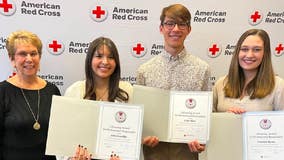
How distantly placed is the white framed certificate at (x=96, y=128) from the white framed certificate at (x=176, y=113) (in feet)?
0.37

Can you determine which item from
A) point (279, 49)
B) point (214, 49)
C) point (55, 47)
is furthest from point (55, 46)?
point (279, 49)

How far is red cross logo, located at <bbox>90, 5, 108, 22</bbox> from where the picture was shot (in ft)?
7.90

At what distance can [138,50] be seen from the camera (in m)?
2.51

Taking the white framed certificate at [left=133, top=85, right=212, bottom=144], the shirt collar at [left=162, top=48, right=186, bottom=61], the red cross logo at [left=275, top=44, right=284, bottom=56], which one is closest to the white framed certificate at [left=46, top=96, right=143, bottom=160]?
the white framed certificate at [left=133, top=85, right=212, bottom=144]

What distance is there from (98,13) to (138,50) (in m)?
0.43

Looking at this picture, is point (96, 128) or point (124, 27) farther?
point (124, 27)

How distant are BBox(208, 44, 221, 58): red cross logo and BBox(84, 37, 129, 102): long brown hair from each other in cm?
99

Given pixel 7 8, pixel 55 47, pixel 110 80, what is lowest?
pixel 110 80

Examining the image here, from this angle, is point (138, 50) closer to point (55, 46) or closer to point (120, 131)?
point (55, 46)

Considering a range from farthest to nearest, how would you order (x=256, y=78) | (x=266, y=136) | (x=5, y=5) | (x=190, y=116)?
1. (x=5, y=5)
2. (x=256, y=78)
3. (x=190, y=116)
4. (x=266, y=136)

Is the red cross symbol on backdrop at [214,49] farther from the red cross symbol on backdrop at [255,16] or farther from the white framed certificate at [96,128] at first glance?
the white framed certificate at [96,128]

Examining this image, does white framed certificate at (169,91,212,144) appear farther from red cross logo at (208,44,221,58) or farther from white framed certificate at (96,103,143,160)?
red cross logo at (208,44,221,58)

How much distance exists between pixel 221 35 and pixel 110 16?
93 centimetres

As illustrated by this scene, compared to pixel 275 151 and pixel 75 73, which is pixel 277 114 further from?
pixel 75 73
